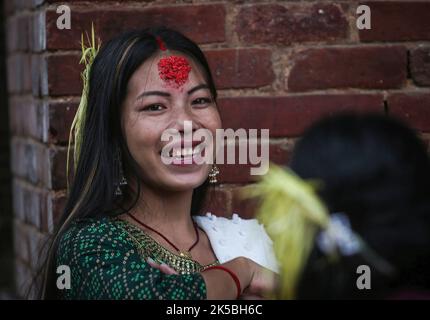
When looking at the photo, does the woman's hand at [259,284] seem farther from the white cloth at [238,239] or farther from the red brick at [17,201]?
the red brick at [17,201]

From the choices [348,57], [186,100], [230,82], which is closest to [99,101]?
[186,100]

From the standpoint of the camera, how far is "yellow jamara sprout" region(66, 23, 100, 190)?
2.30m

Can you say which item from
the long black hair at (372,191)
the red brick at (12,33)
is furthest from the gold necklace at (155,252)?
the red brick at (12,33)

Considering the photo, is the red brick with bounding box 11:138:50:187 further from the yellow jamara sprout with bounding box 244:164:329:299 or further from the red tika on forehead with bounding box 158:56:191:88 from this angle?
the yellow jamara sprout with bounding box 244:164:329:299

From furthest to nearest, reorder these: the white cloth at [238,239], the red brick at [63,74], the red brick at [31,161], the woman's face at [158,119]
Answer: the red brick at [31,161]
the red brick at [63,74]
the white cloth at [238,239]
the woman's face at [158,119]

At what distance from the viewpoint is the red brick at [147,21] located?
8.12 feet

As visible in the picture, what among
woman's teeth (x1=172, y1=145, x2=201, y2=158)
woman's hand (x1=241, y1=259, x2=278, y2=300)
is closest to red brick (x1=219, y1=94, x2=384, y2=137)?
woman's teeth (x1=172, y1=145, x2=201, y2=158)

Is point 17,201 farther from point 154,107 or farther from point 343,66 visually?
point 343,66

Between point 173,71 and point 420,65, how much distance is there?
879 mm

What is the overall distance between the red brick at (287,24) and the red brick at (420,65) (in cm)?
24

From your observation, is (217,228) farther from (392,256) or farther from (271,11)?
(392,256)

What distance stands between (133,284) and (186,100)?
0.59 m

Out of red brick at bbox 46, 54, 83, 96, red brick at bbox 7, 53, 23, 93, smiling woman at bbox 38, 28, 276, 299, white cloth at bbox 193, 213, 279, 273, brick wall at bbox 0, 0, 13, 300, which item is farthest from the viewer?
brick wall at bbox 0, 0, 13, 300

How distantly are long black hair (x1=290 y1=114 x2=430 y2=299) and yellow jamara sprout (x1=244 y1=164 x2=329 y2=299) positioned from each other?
0.02m
